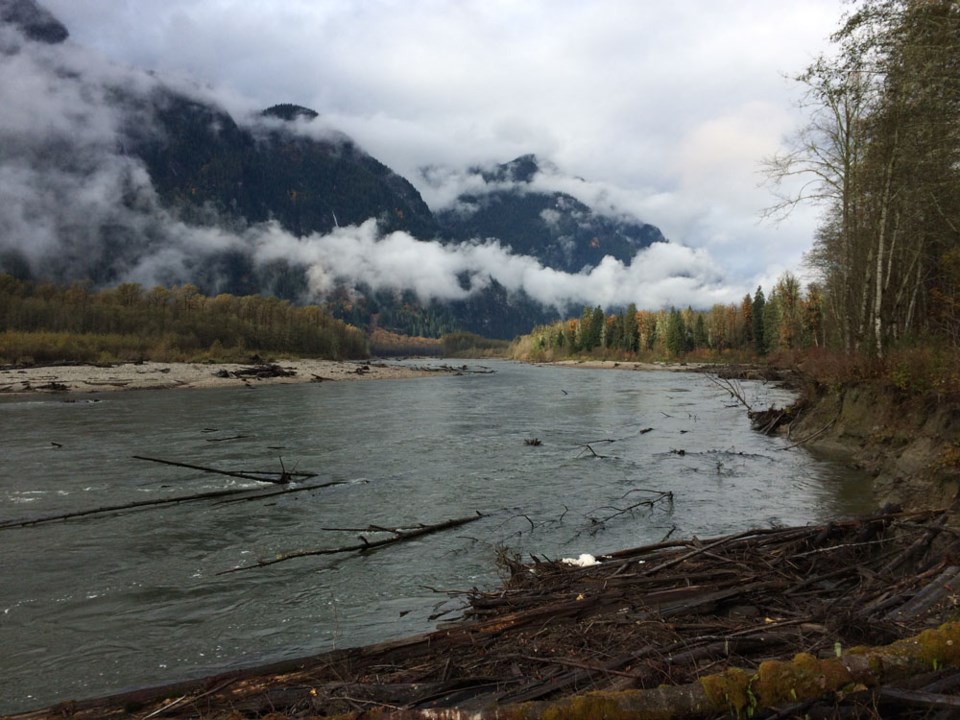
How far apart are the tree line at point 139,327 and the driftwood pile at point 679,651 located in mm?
96044

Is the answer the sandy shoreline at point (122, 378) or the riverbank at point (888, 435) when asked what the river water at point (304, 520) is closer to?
the riverbank at point (888, 435)

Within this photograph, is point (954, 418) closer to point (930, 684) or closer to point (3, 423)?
point (930, 684)

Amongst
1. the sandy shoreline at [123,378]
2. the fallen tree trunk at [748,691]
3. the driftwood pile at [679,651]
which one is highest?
the fallen tree trunk at [748,691]

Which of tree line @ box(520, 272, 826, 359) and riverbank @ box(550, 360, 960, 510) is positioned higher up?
tree line @ box(520, 272, 826, 359)

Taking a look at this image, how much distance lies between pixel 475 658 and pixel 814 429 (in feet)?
82.6

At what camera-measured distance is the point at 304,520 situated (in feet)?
43.5

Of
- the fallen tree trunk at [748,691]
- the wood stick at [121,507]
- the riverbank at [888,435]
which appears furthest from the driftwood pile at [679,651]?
the wood stick at [121,507]

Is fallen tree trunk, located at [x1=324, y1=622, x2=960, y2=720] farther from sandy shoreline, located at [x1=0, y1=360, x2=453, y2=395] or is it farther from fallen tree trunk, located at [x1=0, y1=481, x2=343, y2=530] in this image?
sandy shoreline, located at [x1=0, y1=360, x2=453, y2=395]

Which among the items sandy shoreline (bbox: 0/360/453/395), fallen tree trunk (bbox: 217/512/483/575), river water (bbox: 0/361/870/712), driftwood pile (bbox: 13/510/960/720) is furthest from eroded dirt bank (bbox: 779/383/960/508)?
sandy shoreline (bbox: 0/360/453/395)

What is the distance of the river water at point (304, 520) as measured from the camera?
765cm

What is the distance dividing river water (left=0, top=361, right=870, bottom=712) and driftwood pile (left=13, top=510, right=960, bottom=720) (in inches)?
80.2

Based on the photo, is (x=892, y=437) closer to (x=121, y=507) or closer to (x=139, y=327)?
(x=121, y=507)

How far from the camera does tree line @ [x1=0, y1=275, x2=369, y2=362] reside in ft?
279

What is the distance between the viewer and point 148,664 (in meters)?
6.99
